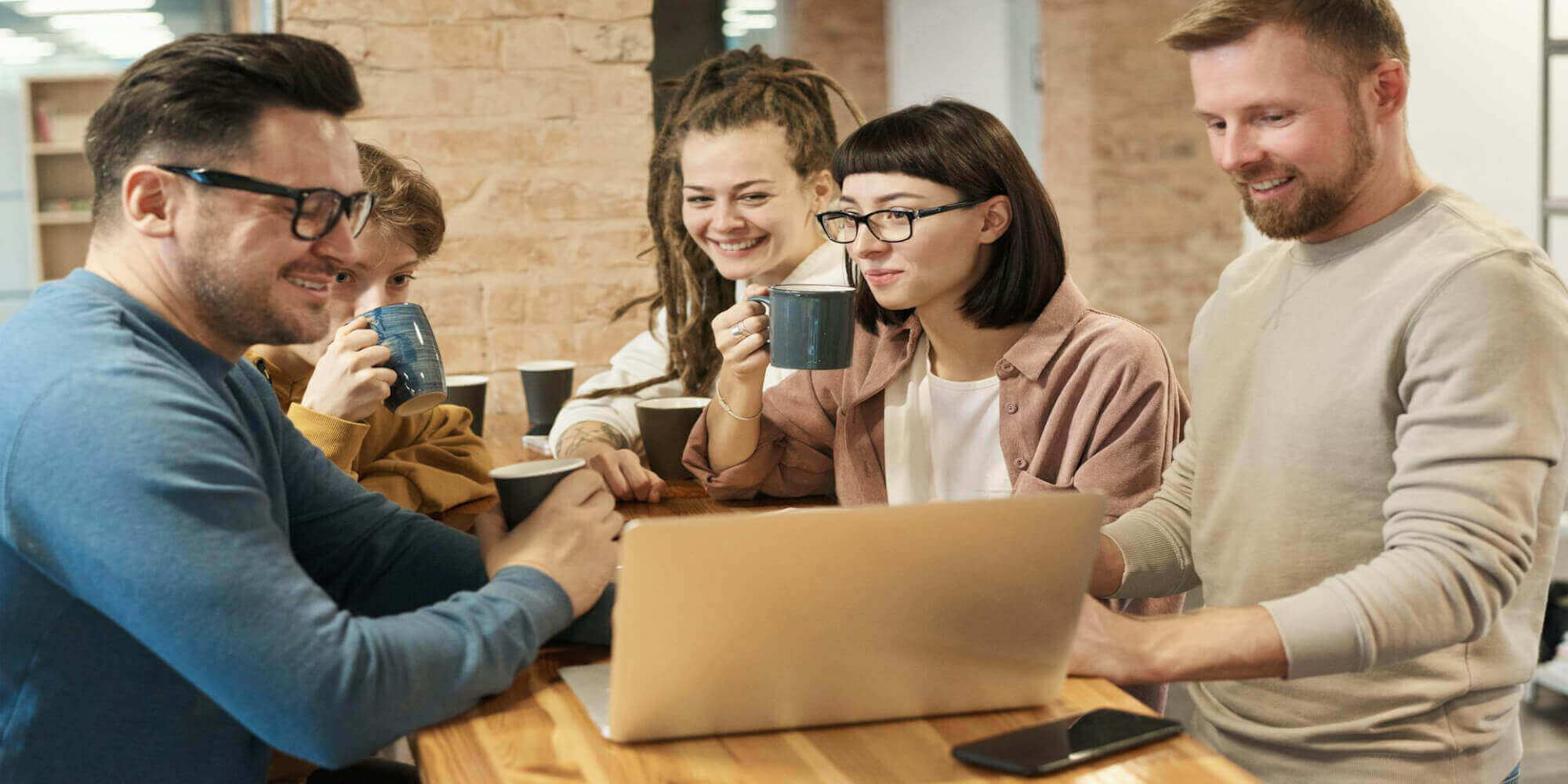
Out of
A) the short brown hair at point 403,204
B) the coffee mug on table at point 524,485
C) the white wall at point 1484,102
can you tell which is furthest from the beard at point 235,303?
the white wall at point 1484,102

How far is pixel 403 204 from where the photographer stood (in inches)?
70.7

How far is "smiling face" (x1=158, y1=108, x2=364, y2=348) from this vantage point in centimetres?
108

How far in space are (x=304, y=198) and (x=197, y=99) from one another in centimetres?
11

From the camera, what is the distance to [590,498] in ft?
3.94

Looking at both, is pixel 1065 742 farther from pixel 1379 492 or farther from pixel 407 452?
pixel 407 452

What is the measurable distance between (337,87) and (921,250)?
79cm

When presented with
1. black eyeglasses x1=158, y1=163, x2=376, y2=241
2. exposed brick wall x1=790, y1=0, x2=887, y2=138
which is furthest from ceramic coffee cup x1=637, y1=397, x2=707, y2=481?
exposed brick wall x1=790, y1=0, x2=887, y2=138

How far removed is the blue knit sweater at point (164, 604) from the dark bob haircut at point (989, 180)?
0.81m

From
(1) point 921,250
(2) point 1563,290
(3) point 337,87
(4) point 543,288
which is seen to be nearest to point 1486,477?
(2) point 1563,290

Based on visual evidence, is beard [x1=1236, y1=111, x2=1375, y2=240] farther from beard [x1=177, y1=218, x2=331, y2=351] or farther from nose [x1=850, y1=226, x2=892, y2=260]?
beard [x1=177, y1=218, x2=331, y2=351]

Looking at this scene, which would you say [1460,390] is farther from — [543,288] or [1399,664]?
[543,288]

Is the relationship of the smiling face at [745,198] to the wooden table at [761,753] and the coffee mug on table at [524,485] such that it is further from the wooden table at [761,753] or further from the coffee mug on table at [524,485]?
the wooden table at [761,753]

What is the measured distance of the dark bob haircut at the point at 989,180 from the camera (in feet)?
5.60

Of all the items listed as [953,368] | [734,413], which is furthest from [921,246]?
[734,413]
